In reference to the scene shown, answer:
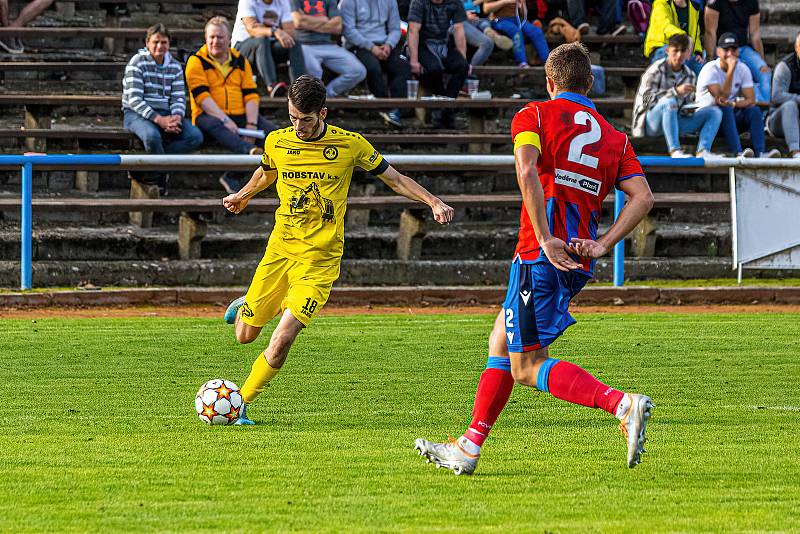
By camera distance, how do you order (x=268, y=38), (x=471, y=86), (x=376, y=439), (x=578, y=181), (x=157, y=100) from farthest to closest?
(x=471, y=86) < (x=268, y=38) < (x=157, y=100) < (x=376, y=439) < (x=578, y=181)

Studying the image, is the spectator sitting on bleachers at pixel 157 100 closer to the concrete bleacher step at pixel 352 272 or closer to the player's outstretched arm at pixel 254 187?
the concrete bleacher step at pixel 352 272

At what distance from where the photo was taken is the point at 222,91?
624 inches

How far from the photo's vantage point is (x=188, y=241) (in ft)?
48.7

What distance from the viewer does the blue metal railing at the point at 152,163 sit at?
532 inches

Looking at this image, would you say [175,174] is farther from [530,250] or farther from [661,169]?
[530,250]

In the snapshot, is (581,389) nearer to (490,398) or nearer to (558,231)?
(490,398)

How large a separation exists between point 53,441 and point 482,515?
8.50 ft

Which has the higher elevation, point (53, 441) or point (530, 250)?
point (530, 250)

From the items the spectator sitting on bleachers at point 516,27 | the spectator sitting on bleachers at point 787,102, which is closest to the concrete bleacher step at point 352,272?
the spectator sitting on bleachers at point 787,102

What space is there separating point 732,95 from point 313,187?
1067 centimetres

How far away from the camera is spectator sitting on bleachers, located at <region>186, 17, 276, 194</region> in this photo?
1566 centimetres

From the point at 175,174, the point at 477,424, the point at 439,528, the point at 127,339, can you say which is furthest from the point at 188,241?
the point at 439,528

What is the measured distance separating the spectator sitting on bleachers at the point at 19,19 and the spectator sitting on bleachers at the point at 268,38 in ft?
10.9

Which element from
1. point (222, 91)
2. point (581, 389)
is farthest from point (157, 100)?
point (581, 389)
